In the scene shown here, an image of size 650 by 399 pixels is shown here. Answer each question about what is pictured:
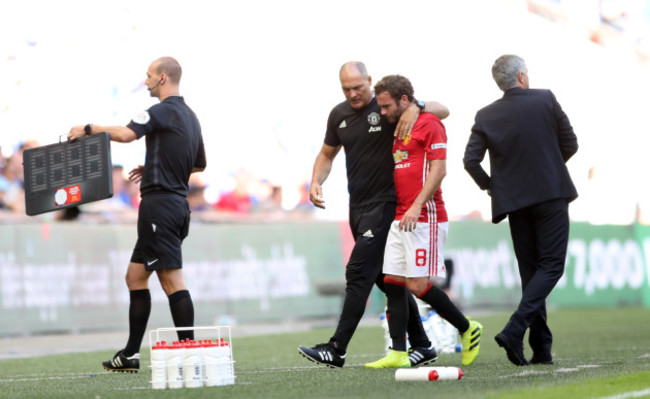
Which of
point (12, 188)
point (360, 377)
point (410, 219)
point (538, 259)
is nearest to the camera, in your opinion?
point (360, 377)

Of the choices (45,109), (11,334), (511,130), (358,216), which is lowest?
(11,334)

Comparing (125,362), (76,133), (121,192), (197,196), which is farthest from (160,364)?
(197,196)

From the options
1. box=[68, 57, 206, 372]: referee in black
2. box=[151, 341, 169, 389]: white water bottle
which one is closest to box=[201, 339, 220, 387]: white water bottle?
box=[151, 341, 169, 389]: white water bottle

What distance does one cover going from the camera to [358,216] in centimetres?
740

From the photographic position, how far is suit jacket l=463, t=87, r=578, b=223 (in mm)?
7145

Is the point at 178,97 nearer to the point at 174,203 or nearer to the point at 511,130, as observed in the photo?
the point at 174,203

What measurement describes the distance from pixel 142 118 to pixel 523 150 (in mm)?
2471

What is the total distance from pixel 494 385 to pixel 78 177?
2.98 m

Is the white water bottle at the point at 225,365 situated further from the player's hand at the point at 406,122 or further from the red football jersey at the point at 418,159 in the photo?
the player's hand at the point at 406,122

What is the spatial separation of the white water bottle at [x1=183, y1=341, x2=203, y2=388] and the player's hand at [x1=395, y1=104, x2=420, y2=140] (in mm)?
2090

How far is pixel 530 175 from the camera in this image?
7.15 meters

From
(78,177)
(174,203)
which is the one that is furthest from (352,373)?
(78,177)

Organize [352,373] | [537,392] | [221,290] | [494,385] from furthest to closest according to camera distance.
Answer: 1. [221,290]
2. [352,373]
3. [494,385]
4. [537,392]

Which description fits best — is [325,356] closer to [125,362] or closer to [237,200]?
[125,362]
